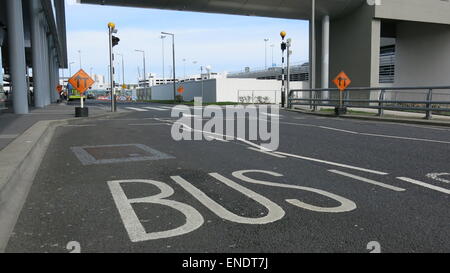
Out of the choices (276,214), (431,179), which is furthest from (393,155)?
(276,214)

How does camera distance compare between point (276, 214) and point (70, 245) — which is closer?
point (70, 245)

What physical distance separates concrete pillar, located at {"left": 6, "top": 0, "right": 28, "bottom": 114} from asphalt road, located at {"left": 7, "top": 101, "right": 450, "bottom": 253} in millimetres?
13983

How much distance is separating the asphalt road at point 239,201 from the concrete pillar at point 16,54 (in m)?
14.0

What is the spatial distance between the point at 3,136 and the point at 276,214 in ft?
26.7

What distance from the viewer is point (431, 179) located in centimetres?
546

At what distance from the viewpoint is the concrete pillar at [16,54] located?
64.6ft

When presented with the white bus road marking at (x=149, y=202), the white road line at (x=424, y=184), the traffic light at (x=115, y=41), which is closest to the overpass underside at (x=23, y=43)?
the traffic light at (x=115, y=41)

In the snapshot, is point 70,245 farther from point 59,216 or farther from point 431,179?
point 431,179

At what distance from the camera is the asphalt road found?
3352mm

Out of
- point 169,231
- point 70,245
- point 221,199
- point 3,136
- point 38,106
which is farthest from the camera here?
point 38,106

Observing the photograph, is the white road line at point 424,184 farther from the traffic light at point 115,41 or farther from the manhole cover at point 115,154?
the traffic light at point 115,41

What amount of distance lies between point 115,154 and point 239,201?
4038mm

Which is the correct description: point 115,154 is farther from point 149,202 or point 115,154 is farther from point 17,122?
point 17,122

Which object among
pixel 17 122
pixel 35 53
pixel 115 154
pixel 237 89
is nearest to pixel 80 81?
pixel 17 122
